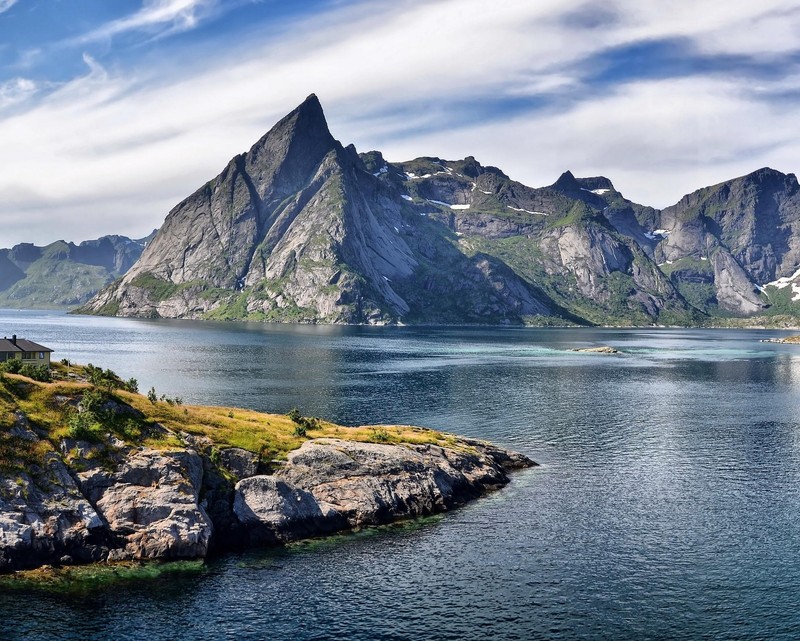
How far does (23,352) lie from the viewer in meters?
92.6

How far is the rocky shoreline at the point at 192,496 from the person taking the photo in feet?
196

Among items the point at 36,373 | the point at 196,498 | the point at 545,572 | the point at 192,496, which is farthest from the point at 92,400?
the point at 545,572

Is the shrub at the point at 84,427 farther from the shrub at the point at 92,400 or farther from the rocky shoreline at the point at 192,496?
the shrub at the point at 92,400

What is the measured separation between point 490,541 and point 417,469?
17071mm

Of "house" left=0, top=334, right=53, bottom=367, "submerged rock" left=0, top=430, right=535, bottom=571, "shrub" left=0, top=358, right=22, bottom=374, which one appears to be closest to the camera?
"submerged rock" left=0, top=430, right=535, bottom=571

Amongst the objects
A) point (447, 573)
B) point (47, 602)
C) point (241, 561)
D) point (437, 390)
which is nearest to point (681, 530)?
point (447, 573)

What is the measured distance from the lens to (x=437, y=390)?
16950cm

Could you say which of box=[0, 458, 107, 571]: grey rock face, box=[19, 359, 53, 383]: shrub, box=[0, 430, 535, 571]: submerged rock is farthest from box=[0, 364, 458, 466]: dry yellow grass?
box=[0, 458, 107, 571]: grey rock face

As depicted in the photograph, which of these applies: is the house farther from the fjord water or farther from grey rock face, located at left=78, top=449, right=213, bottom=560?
the fjord water

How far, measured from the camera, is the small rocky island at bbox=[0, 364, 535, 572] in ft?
198

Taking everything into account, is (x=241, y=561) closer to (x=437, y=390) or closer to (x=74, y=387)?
(x=74, y=387)

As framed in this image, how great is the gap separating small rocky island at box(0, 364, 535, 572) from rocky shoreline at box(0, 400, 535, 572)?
11cm

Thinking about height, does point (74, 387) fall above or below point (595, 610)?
above

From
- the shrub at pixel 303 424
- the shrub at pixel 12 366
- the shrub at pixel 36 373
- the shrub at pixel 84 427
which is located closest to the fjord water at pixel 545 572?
the shrub at pixel 84 427
